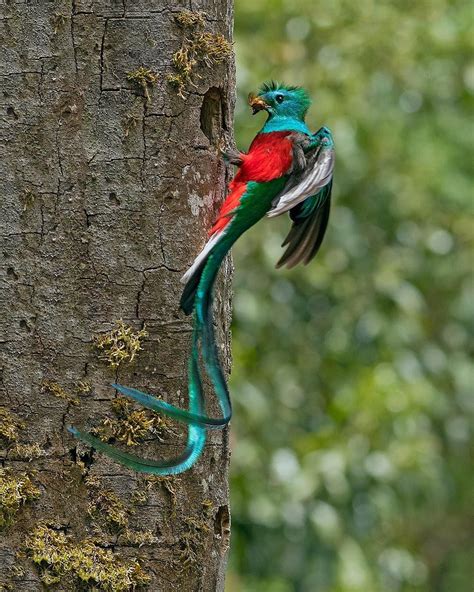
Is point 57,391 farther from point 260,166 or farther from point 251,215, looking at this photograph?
point 260,166

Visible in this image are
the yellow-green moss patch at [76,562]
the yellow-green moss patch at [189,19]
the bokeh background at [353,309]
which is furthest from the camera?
the bokeh background at [353,309]

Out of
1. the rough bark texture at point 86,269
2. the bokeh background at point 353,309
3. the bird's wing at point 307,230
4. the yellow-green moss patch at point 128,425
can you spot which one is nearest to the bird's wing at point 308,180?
the bird's wing at point 307,230

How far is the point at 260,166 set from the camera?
2.54m

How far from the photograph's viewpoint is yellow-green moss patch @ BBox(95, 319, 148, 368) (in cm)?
223

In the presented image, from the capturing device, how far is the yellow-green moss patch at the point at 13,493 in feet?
7.24

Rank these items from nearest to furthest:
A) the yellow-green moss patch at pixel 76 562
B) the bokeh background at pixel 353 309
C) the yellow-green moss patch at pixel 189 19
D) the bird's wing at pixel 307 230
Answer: the yellow-green moss patch at pixel 76 562
the yellow-green moss patch at pixel 189 19
the bird's wing at pixel 307 230
the bokeh background at pixel 353 309

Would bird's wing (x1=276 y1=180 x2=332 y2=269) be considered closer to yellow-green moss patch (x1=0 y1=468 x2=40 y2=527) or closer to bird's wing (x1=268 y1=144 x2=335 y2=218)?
bird's wing (x1=268 y1=144 x2=335 y2=218)

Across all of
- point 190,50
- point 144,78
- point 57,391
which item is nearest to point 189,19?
point 190,50

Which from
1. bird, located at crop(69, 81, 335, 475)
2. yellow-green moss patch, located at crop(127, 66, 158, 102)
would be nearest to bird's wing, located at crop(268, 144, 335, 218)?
bird, located at crop(69, 81, 335, 475)

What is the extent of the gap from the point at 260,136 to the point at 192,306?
64 cm

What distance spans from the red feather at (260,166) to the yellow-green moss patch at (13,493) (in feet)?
2.03

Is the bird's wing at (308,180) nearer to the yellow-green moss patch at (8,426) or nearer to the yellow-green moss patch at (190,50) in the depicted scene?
the yellow-green moss patch at (190,50)

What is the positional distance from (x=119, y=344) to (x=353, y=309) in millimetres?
2921

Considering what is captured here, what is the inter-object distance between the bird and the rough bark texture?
0.05 meters
